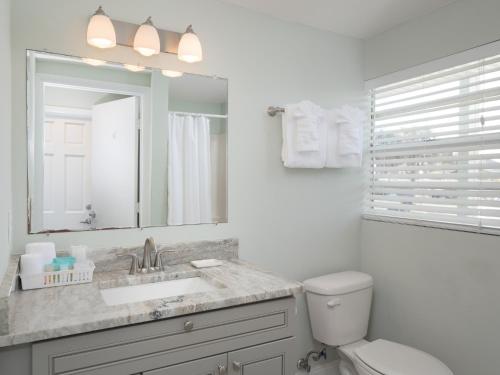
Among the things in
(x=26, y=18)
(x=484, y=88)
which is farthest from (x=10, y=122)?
(x=484, y=88)

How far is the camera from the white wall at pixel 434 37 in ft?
6.54

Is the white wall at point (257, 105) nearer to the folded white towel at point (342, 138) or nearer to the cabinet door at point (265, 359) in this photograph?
the folded white towel at point (342, 138)

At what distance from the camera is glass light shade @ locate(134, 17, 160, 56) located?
5.99 feet

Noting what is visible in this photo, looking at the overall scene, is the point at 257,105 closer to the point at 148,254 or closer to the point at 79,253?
the point at 148,254

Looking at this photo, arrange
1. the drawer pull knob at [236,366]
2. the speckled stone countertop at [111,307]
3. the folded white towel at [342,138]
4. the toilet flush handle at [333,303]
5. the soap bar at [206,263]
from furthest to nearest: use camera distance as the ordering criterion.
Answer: the folded white towel at [342,138] → the toilet flush handle at [333,303] → the soap bar at [206,263] → the drawer pull knob at [236,366] → the speckled stone countertop at [111,307]

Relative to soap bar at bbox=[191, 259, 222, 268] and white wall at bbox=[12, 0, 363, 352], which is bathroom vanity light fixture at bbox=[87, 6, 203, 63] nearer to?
white wall at bbox=[12, 0, 363, 352]

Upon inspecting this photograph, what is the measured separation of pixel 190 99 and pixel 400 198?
1.45 meters

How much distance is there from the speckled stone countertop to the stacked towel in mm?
772

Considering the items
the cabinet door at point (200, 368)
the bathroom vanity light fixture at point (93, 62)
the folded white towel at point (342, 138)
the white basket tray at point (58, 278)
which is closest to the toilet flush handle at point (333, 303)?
the folded white towel at point (342, 138)

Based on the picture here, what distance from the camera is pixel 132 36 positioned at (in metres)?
1.88

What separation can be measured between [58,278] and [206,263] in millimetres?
691

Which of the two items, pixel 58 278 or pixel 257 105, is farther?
pixel 257 105

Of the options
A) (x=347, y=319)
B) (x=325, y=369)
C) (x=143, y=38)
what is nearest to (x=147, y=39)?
(x=143, y=38)

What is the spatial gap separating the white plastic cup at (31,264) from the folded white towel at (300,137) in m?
1.38
